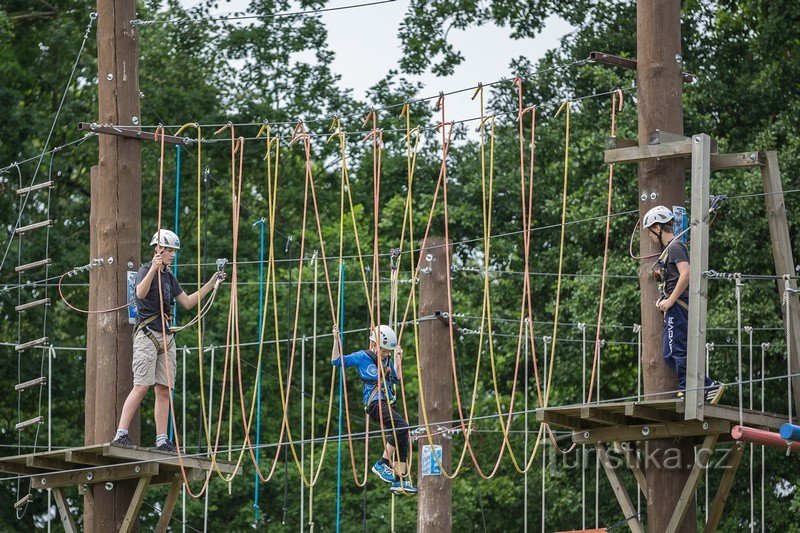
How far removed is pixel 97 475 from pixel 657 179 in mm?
3828

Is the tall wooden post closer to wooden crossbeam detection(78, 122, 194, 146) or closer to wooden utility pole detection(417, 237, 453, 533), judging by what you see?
wooden utility pole detection(417, 237, 453, 533)

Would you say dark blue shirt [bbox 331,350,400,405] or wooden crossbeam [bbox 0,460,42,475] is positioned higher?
dark blue shirt [bbox 331,350,400,405]

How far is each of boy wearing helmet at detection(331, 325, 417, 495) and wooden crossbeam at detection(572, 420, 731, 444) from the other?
5.27 feet

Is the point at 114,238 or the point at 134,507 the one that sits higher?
the point at 114,238

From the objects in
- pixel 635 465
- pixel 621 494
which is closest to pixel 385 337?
pixel 621 494

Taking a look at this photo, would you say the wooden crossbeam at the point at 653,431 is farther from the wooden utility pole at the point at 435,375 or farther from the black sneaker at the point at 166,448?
the black sneaker at the point at 166,448

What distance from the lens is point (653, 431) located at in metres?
8.83

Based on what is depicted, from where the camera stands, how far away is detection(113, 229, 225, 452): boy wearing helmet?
9562 mm

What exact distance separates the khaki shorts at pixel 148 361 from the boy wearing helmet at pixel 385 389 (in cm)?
116

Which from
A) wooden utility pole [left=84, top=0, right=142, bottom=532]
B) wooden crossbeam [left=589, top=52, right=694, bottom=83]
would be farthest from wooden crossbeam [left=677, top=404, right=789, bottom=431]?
wooden utility pole [left=84, top=0, right=142, bottom=532]

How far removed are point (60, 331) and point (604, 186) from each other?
6.52 meters

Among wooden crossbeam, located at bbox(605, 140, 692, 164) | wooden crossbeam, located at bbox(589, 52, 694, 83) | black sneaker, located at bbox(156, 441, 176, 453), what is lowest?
black sneaker, located at bbox(156, 441, 176, 453)

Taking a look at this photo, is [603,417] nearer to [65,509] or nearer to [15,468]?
[65,509]

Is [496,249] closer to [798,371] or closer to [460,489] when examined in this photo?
[460,489]
